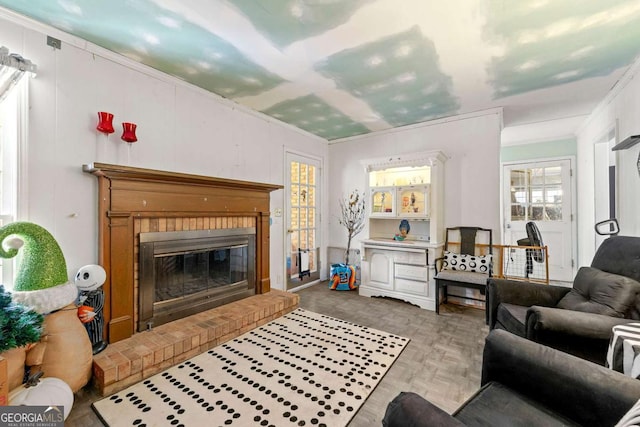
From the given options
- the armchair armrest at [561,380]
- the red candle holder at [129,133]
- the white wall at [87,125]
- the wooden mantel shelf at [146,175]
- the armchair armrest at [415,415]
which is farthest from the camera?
the red candle holder at [129,133]

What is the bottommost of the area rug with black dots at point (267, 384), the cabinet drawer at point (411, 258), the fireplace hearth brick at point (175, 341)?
the area rug with black dots at point (267, 384)

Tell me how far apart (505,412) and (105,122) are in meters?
3.15

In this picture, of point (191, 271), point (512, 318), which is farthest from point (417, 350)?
point (191, 271)

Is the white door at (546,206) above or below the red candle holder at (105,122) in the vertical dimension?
below

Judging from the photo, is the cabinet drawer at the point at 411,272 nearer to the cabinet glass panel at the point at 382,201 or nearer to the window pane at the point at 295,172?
the cabinet glass panel at the point at 382,201

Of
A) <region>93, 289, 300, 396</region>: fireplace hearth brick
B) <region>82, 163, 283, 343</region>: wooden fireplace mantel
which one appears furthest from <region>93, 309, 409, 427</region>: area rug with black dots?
<region>82, 163, 283, 343</region>: wooden fireplace mantel

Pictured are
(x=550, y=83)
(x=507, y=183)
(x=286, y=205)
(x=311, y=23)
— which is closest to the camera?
(x=311, y=23)

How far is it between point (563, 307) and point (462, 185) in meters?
2.08

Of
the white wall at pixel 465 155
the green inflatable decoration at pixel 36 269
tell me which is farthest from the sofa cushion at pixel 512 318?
the green inflatable decoration at pixel 36 269

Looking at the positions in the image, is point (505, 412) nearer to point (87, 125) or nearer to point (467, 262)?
point (467, 262)

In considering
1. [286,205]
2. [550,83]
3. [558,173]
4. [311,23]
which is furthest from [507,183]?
[311,23]

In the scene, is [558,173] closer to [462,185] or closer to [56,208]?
[462,185]

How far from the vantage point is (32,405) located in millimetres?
1441

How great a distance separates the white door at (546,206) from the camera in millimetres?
4672
